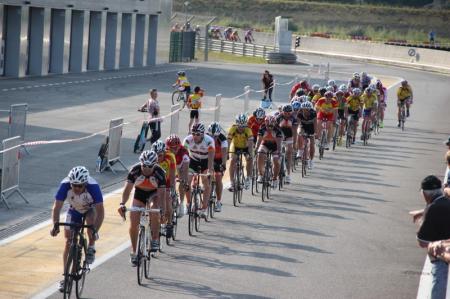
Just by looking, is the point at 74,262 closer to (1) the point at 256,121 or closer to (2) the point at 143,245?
(2) the point at 143,245

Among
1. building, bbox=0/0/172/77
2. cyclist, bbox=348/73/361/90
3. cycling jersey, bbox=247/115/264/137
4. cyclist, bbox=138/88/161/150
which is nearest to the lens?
cycling jersey, bbox=247/115/264/137

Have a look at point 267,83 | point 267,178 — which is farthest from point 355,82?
point 267,178

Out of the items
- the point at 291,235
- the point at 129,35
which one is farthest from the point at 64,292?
the point at 129,35

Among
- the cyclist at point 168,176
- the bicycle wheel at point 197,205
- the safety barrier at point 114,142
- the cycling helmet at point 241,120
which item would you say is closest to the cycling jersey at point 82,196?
the cyclist at point 168,176

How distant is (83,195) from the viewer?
12430 mm

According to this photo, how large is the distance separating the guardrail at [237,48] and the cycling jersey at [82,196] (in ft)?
236

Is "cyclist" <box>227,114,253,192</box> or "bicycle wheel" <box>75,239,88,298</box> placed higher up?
"cyclist" <box>227,114,253,192</box>

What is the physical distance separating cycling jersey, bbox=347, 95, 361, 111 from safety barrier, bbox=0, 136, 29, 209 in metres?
13.3

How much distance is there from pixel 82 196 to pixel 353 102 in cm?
1919

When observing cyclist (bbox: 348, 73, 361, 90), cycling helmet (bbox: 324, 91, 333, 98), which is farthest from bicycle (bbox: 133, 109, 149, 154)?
cyclist (bbox: 348, 73, 361, 90)

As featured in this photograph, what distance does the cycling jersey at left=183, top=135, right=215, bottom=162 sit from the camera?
17438 millimetres

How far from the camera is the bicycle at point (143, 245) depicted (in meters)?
13.2

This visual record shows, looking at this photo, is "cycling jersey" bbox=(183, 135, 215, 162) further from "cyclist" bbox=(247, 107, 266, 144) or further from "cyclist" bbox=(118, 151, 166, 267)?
"cyclist" bbox=(247, 107, 266, 144)

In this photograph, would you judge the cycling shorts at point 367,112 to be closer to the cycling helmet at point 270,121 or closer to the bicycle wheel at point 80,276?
the cycling helmet at point 270,121
